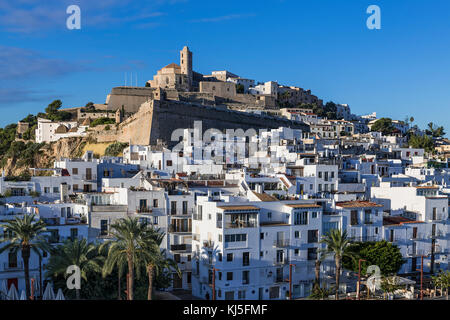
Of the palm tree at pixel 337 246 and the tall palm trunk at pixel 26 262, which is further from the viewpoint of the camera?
the palm tree at pixel 337 246

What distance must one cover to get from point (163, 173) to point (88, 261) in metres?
19.4

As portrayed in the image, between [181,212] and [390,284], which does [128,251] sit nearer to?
[181,212]

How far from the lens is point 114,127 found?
82.4 meters

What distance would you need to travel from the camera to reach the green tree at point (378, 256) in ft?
104

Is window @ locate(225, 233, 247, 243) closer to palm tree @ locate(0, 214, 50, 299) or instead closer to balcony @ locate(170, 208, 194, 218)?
balcony @ locate(170, 208, 194, 218)

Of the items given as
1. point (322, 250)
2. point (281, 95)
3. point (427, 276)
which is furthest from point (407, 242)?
point (281, 95)

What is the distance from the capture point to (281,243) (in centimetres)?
3092

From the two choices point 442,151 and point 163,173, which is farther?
point 442,151

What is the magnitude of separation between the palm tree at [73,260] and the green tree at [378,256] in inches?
586

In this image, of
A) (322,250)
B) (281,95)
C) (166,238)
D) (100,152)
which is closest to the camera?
(322,250)

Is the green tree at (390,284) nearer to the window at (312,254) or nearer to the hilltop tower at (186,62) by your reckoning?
the window at (312,254)

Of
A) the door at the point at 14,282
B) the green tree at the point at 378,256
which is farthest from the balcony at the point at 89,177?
the green tree at the point at 378,256

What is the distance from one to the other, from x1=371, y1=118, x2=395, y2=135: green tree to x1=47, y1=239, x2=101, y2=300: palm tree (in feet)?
268

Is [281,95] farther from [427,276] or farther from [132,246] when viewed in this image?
[132,246]
